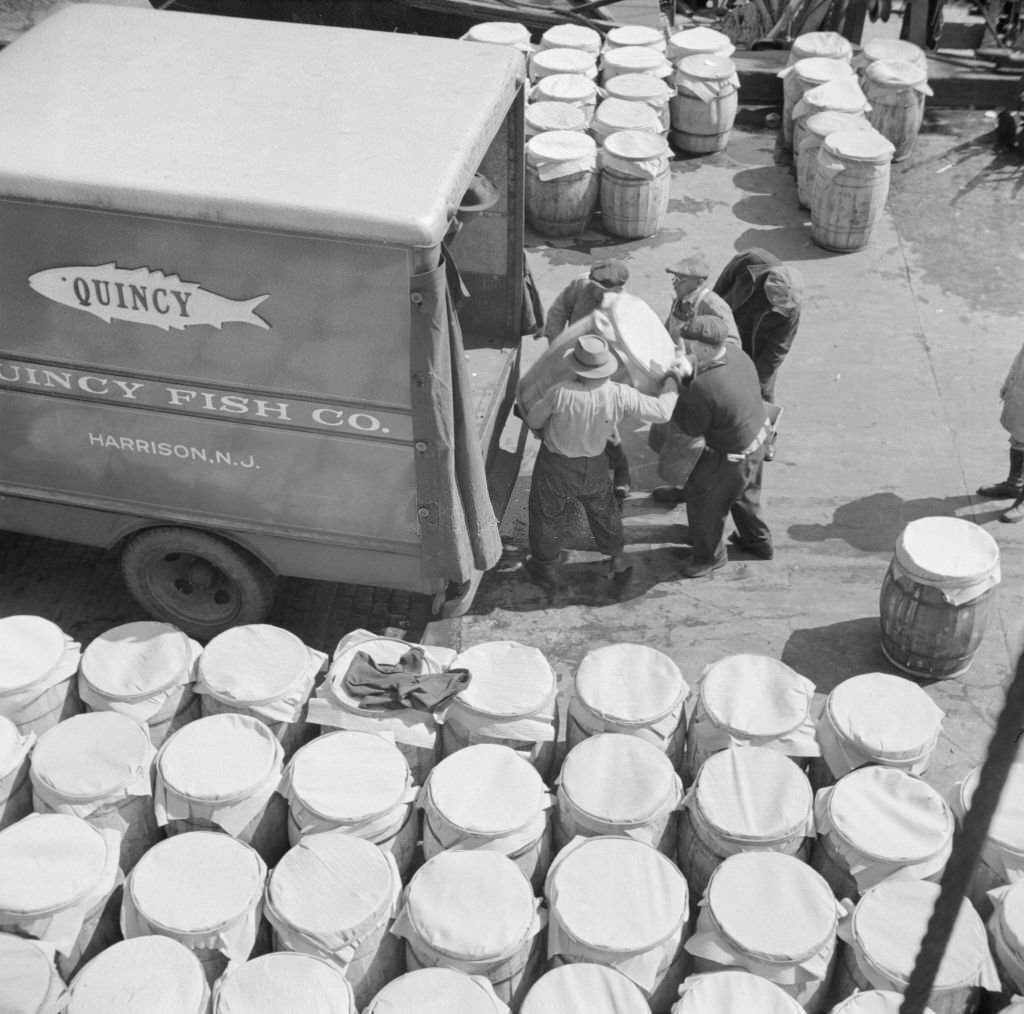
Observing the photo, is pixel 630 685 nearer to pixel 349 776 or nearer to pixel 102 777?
pixel 349 776

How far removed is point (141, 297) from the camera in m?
5.91

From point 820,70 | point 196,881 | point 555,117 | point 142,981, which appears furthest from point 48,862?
point 820,70

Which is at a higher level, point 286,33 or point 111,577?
point 286,33

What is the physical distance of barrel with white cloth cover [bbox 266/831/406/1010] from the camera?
4.84 m

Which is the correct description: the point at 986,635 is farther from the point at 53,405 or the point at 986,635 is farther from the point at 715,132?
the point at 715,132

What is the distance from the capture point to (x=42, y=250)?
5879mm

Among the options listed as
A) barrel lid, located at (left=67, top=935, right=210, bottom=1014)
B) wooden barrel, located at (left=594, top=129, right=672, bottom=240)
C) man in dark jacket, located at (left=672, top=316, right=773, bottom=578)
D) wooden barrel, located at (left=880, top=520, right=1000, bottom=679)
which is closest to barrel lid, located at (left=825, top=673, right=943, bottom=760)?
wooden barrel, located at (left=880, top=520, right=1000, bottom=679)

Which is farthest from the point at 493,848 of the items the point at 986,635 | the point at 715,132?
the point at 715,132

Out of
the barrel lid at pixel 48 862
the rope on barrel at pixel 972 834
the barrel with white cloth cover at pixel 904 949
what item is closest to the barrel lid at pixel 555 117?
the barrel lid at pixel 48 862

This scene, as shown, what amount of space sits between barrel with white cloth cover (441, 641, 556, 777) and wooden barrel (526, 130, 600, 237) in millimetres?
5902

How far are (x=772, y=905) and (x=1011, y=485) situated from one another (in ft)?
14.2

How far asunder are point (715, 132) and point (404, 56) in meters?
6.24

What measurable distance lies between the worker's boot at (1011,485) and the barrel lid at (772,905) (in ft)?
13.2

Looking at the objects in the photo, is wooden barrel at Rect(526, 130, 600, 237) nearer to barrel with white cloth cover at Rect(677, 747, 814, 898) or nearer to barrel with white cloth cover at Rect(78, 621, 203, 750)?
barrel with white cloth cover at Rect(78, 621, 203, 750)
